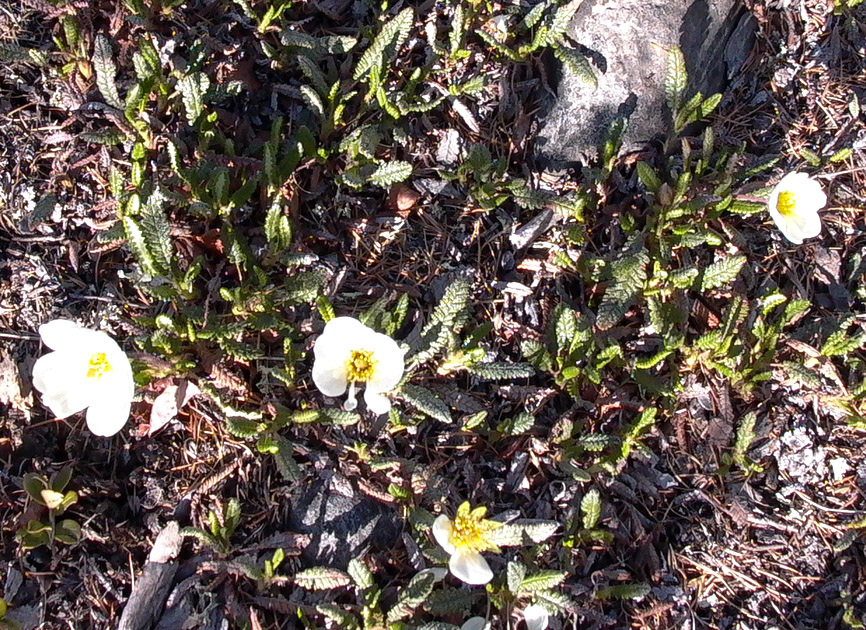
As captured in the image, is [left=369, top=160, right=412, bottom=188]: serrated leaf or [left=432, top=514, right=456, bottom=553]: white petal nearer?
[left=432, top=514, right=456, bottom=553]: white petal

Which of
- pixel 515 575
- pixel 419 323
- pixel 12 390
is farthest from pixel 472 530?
pixel 12 390

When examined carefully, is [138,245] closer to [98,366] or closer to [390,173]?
[98,366]

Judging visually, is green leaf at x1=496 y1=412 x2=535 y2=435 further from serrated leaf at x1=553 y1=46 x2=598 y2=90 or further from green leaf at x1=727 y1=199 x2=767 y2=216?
serrated leaf at x1=553 y1=46 x2=598 y2=90

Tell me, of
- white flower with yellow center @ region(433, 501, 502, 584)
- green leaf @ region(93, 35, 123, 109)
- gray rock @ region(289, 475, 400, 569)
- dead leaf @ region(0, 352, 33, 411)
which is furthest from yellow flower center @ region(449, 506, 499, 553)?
green leaf @ region(93, 35, 123, 109)

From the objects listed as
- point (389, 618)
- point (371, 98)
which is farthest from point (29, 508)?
point (371, 98)

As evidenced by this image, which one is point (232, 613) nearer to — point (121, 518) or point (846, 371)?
point (121, 518)

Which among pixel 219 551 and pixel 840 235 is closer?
pixel 219 551
